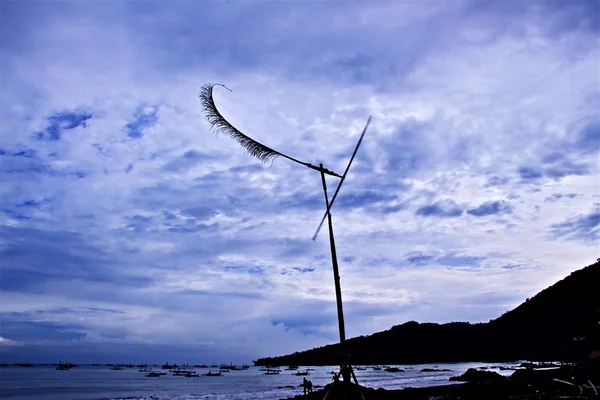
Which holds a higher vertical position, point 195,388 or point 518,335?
point 518,335

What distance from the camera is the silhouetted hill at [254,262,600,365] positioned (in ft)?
212

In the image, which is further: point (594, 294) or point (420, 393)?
point (594, 294)

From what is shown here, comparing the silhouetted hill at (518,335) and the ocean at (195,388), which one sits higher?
the silhouetted hill at (518,335)

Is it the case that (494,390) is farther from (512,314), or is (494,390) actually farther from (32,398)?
(512,314)

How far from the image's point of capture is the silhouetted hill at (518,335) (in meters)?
64.7

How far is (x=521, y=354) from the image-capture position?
350 feet

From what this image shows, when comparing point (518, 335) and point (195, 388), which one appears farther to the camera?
point (518, 335)

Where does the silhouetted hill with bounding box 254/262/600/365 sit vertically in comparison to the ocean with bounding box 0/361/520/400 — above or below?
above

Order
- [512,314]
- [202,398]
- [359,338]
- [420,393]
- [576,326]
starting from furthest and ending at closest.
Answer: [359,338]
[512,314]
[576,326]
[202,398]
[420,393]

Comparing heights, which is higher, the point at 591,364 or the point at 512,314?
the point at 512,314

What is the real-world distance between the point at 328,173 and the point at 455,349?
176119 millimetres

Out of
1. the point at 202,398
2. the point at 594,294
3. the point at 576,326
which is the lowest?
the point at 202,398

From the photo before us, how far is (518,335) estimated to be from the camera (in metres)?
113

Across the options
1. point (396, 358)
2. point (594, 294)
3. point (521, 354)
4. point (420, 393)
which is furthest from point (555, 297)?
point (396, 358)
